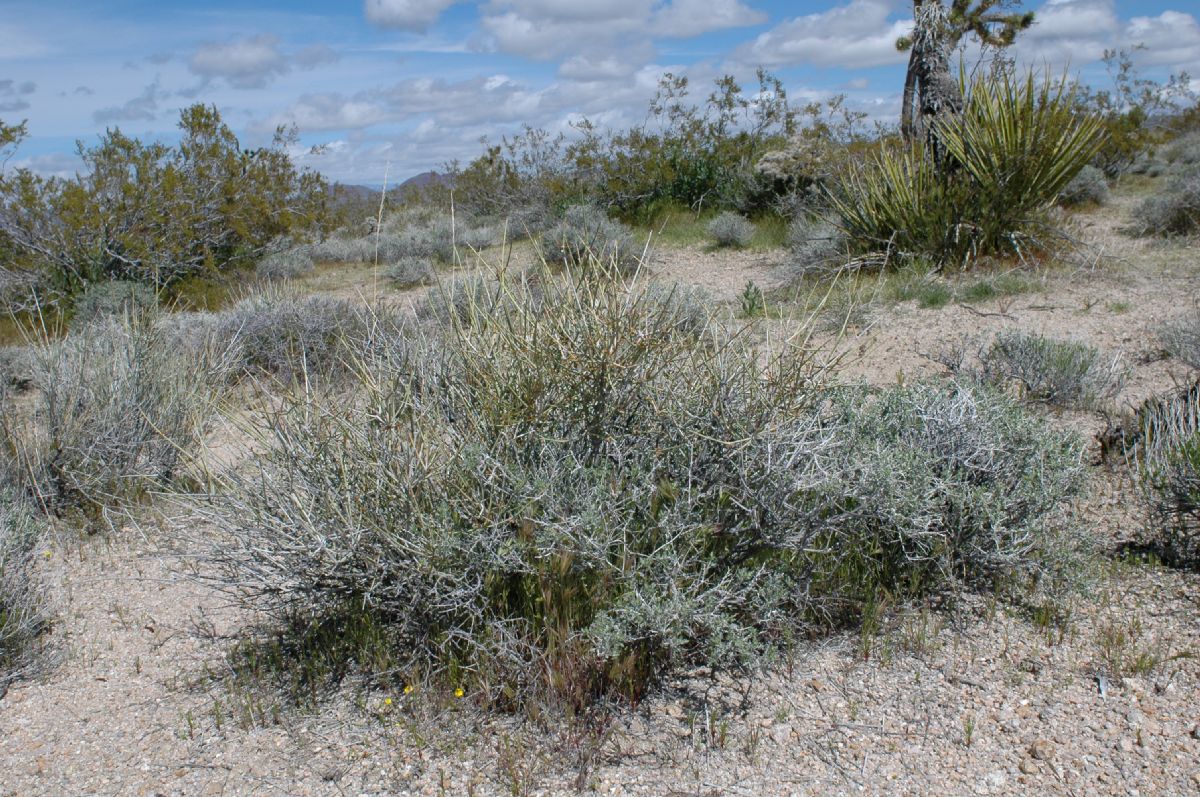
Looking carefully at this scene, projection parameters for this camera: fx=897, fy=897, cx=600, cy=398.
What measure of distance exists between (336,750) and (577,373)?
4.43ft

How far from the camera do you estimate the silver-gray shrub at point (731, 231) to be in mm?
11250

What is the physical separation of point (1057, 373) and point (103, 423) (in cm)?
523

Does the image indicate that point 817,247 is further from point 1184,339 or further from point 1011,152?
point 1184,339

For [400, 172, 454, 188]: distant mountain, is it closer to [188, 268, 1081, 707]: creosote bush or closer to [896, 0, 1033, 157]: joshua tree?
[896, 0, 1033, 157]: joshua tree

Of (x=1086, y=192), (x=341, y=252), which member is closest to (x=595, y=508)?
(x=341, y=252)

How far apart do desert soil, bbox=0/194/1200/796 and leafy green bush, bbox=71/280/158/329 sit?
5.22 m

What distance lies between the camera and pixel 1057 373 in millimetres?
5074

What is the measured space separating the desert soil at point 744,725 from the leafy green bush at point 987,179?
5158 millimetres

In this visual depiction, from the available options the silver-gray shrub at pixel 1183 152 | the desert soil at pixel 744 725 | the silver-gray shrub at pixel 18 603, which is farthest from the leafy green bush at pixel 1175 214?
the silver-gray shrub at pixel 18 603

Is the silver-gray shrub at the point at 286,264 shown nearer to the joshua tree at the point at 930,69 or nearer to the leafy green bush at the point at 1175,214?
the joshua tree at the point at 930,69

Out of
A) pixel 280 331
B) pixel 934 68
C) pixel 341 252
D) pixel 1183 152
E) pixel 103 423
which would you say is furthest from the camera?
pixel 1183 152

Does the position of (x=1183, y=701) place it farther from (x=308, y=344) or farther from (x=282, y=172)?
(x=282, y=172)

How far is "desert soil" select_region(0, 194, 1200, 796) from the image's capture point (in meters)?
2.46

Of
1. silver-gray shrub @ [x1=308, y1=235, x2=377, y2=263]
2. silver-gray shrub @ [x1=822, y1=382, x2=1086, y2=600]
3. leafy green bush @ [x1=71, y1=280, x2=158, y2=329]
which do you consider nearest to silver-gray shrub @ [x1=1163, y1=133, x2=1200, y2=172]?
silver-gray shrub @ [x1=308, y1=235, x2=377, y2=263]
